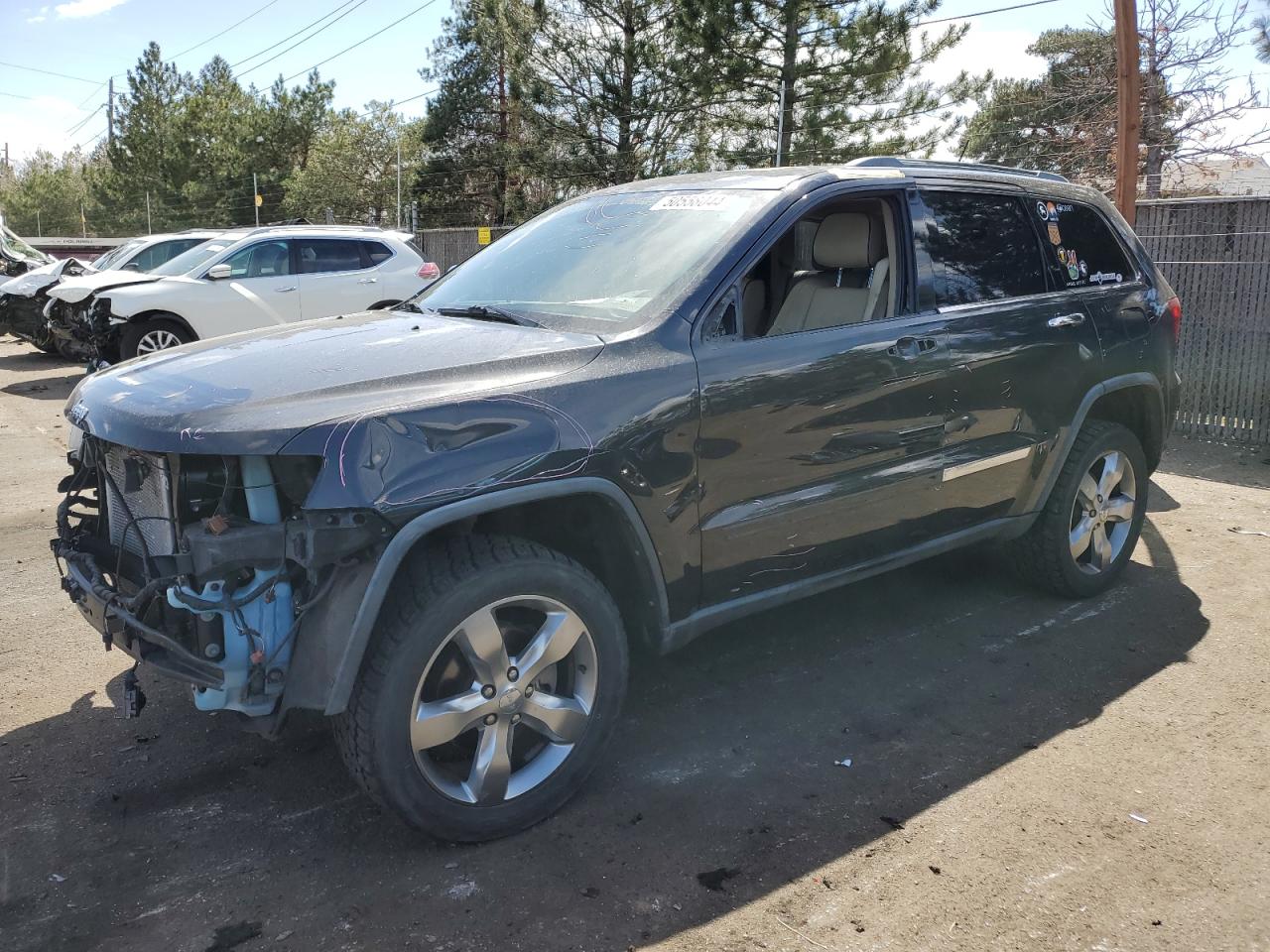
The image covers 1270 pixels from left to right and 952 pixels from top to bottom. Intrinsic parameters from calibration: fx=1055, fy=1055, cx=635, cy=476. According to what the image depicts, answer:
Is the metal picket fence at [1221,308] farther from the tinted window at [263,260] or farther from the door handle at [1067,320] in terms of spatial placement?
the tinted window at [263,260]

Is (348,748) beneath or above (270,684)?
beneath

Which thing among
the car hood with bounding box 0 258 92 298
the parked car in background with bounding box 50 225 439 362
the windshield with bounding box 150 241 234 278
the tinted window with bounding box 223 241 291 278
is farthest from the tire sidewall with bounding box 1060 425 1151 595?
the car hood with bounding box 0 258 92 298

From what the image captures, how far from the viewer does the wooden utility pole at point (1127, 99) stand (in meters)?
10.0

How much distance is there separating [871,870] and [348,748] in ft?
4.94

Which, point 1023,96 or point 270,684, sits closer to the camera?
point 270,684

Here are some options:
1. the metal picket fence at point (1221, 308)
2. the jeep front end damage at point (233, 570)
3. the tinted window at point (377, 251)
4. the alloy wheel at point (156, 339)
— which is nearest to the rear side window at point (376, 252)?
the tinted window at point (377, 251)

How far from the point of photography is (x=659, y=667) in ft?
14.3

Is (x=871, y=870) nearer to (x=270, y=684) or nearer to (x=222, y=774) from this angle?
(x=270, y=684)

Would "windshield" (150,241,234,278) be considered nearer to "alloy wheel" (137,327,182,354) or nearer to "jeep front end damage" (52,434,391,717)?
"alloy wheel" (137,327,182,354)

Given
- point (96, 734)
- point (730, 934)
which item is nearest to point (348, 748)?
point (730, 934)

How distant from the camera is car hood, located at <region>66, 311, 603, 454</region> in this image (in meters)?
2.77

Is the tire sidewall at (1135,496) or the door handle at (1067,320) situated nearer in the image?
the door handle at (1067,320)

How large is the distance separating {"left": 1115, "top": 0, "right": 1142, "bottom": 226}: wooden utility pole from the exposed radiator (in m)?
9.43

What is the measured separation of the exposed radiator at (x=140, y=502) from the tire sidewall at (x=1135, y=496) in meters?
3.75
